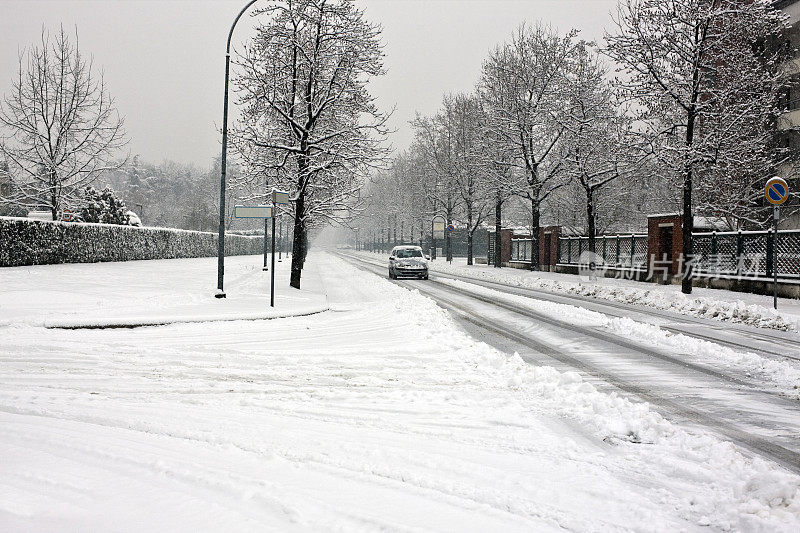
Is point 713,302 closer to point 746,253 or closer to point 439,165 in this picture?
point 746,253

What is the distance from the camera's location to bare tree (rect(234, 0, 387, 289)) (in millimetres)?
16438

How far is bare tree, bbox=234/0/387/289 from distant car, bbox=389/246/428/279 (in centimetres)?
965

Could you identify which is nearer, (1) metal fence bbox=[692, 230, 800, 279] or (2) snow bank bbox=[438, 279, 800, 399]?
(2) snow bank bbox=[438, 279, 800, 399]

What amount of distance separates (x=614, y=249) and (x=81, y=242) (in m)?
26.7

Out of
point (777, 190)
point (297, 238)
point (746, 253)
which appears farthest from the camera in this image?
point (746, 253)

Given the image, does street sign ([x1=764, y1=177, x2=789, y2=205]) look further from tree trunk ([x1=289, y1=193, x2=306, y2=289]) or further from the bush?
the bush

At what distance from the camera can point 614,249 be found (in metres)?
26.6

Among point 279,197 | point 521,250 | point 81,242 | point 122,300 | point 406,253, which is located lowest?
point 122,300

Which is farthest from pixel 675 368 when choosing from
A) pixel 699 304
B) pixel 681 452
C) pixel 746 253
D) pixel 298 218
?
pixel 746 253

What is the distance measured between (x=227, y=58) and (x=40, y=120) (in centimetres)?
1848

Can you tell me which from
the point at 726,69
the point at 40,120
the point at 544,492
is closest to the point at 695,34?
the point at 726,69

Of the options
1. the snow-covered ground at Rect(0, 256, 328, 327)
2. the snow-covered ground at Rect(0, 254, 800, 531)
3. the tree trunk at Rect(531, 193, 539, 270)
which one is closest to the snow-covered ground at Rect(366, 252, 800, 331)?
the tree trunk at Rect(531, 193, 539, 270)

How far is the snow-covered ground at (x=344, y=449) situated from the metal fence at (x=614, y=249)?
19338 mm

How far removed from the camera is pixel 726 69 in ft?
60.4
